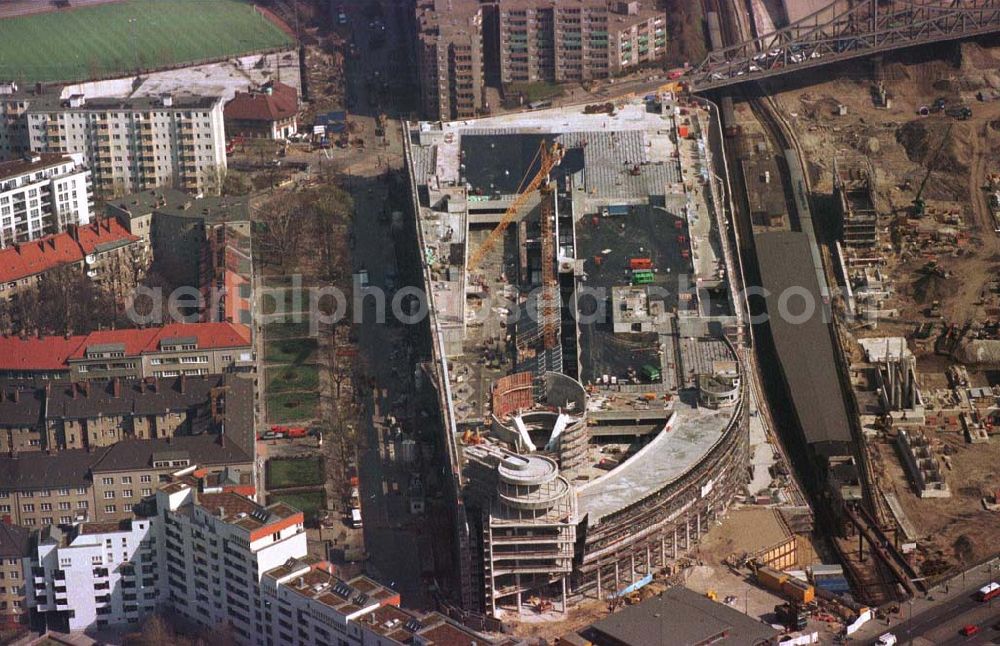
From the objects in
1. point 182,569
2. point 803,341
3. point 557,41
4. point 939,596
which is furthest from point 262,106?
point 939,596

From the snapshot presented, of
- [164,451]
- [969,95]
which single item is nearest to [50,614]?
[164,451]

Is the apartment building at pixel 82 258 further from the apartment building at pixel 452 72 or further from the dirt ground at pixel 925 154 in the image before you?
the dirt ground at pixel 925 154

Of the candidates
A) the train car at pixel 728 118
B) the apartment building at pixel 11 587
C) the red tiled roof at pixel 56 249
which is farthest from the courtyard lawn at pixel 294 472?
the train car at pixel 728 118

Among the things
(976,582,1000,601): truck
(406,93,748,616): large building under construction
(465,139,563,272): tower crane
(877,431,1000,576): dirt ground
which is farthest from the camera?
(465,139,563,272): tower crane

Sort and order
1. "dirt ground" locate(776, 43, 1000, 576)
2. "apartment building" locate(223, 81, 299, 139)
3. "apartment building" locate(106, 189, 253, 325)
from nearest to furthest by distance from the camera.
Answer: "dirt ground" locate(776, 43, 1000, 576), "apartment building" locate(106, 189, 253, 325), "apartment building" locate(223, 81, 299, 139)

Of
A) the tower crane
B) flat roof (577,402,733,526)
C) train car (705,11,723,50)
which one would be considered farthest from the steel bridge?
flat roof (577,402,733,526)

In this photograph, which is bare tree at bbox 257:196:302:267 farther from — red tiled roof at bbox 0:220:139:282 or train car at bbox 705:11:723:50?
train car at bbox 705:11:723:50
